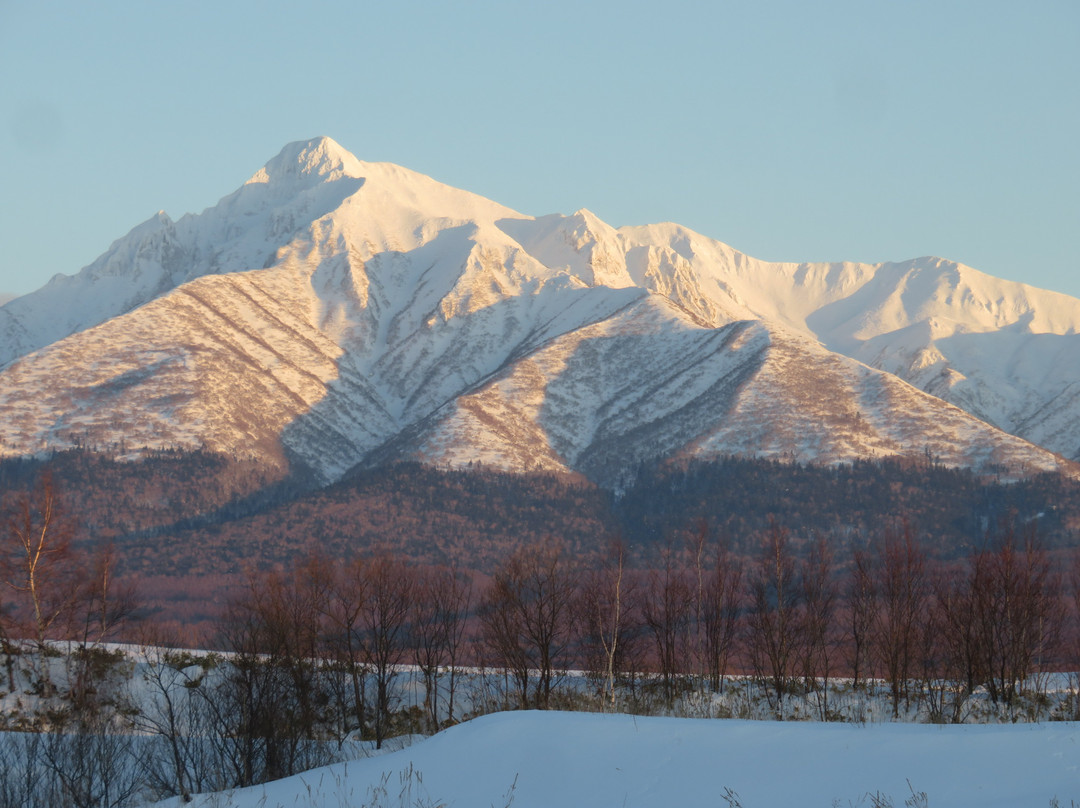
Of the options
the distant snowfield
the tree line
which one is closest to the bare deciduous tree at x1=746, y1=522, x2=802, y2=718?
the tree line

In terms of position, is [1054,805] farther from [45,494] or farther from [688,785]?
[45,494]

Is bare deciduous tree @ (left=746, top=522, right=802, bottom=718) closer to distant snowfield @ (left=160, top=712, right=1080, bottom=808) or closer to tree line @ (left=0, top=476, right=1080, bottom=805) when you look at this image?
tree line @ (left=0, top=476, right=1080, bottom=805)

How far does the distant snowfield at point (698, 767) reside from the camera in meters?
20.4

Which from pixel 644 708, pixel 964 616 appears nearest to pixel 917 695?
pixel 964 616

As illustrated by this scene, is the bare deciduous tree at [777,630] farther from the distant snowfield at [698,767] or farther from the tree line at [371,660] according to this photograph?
the distant snowfield at [698,767]

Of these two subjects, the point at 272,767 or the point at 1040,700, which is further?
the point at 1040,700

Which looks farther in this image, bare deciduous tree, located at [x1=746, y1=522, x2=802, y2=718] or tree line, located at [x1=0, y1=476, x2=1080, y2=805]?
bare deciduous tree, located at [x1=746, y1=522, x2=802, y2=718]

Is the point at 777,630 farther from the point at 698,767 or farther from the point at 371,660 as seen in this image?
the point at 698,767

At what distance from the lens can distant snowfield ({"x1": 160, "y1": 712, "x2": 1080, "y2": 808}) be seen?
66.9ft

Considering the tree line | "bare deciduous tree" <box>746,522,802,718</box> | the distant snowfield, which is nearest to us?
the distant snowfield

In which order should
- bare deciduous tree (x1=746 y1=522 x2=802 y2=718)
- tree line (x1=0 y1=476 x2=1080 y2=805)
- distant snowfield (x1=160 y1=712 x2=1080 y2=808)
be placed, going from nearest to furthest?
distant snowfield (x1=160 y1=712 x2=1080 y2=808), tree line (x1=0 y1=476 x2=1080 y2=805), bare deciduous tree (x1=746 y1=522 x2=802 y2=718)

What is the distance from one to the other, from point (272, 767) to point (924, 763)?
24.7m

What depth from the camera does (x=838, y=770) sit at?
2152cm

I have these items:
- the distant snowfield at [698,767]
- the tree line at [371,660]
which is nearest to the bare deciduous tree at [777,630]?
the tree line at [371,660]
